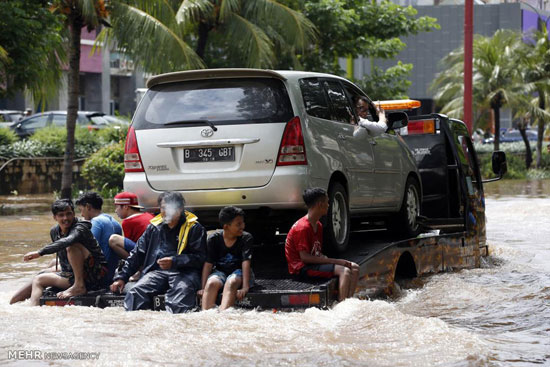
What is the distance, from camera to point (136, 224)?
8.91 metres

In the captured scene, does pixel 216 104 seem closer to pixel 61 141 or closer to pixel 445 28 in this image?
pixel 61 141

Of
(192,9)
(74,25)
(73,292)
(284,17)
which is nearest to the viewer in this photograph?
(73,292)

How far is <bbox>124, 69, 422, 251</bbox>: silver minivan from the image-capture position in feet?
27.3

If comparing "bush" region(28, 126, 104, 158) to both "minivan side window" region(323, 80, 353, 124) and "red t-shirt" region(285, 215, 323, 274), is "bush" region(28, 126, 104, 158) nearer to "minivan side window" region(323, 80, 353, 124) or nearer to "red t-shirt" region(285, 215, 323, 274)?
"minivan side window" region(323, 80, 353, 124)

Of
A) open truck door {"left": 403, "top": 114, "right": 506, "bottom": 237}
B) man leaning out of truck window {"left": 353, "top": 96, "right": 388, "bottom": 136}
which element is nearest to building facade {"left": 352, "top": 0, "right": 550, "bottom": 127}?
open truck door {"left": 403, "top": 114, "right": 506, "bottom": 237}

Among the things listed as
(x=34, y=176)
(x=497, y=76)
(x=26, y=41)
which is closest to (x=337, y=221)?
(x=26, y=41)

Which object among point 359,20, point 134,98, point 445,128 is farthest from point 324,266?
point 134,98

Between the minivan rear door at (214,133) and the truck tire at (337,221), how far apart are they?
74 centimetres

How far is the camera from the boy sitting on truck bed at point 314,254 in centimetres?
788

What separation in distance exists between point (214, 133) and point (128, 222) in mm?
1257

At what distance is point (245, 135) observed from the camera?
8359mm

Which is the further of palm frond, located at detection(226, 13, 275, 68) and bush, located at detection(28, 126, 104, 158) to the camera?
bush, located at detection(28, 126, 104, 158)

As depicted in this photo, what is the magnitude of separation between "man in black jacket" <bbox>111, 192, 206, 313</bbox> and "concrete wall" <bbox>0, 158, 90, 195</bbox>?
17.5 meters

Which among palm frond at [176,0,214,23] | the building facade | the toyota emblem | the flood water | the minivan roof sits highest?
the building facade
